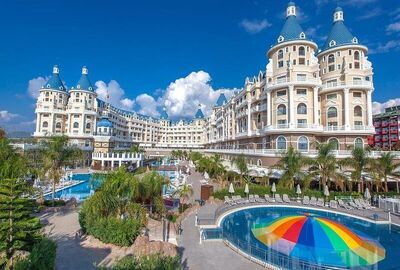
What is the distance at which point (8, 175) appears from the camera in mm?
13781

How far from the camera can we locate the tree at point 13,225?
9562 mm

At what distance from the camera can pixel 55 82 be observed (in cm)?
7112

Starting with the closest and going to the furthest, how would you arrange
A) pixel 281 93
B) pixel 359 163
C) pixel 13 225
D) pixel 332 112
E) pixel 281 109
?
pixel 13 225
pixel 359 163
pixel 281 109
pixel 281 93
pixel 332 112

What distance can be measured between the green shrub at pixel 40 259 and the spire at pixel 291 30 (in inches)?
1576

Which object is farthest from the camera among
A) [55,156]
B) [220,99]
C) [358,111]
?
[220,99]

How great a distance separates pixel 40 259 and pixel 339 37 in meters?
46.9

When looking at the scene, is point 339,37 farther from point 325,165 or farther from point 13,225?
point 13,225

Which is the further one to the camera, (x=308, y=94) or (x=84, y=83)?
(x=84, y=83)

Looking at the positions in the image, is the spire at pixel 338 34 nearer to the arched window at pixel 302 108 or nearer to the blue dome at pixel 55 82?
the arched window at pixel 302 108

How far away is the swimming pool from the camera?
40.9 feet

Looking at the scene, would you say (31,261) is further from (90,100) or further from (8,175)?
(90,100)

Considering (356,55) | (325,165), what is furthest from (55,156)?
(356,55)

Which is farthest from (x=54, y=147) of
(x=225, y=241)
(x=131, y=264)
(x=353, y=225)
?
(x=353, y=225)

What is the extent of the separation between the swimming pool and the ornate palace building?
1935cm
